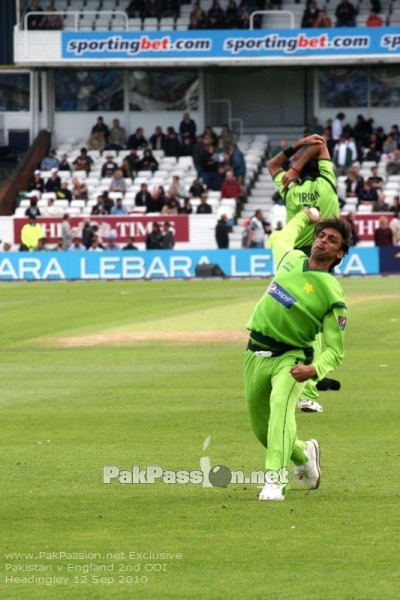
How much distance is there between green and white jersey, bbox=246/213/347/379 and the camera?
29.1 ft

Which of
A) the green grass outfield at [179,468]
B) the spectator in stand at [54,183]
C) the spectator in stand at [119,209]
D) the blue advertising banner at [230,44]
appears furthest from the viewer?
the blue advertising banner at [230,44]

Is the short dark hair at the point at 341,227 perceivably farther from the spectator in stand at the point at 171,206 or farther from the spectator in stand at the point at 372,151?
the spectator in stand at the point at 372,151

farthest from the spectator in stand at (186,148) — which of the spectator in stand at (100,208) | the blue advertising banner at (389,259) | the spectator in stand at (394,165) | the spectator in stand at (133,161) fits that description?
the blue advertising banner at (389,259)

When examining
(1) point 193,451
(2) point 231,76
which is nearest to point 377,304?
(1) point 193,451

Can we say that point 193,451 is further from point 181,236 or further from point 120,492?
point 181,236

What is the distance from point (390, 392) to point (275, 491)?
668cm

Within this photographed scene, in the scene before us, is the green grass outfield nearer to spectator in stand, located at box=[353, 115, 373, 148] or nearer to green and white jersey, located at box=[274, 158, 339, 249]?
green and white jersey, located at box=[274, 158, 339, 249]

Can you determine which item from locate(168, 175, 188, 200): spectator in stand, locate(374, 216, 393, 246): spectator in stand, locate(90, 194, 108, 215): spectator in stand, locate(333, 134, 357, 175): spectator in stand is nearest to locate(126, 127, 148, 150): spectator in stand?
locate(168, 175, 188, 200): spectator in stand

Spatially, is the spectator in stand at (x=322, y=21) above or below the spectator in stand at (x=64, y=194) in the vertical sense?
above

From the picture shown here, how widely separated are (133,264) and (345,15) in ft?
46.9

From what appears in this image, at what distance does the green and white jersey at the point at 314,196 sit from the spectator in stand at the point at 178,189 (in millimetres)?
31364

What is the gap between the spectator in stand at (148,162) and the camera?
4706cm

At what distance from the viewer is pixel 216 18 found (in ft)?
162

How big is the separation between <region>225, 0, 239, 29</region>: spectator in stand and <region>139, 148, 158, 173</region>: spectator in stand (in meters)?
5.87
